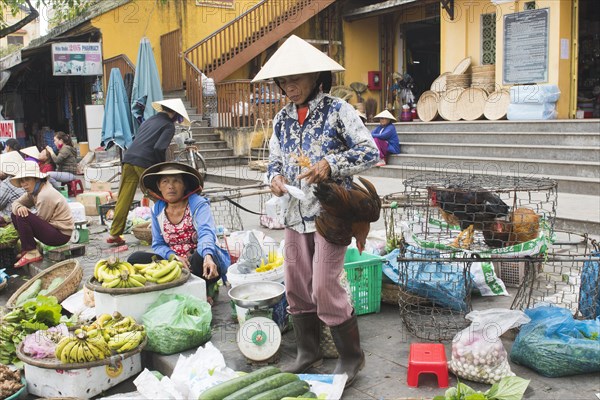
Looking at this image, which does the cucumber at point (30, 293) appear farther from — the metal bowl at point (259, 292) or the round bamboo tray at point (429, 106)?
the round bamboo tray at point (429, 106)

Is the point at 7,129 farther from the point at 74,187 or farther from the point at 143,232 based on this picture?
the point at 143,232

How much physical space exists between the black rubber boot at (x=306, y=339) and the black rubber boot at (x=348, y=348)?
0.69 feet

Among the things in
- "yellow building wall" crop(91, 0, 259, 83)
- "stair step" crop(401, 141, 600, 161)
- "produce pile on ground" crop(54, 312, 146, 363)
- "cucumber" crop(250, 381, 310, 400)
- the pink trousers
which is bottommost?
"cucumber" crop(250, 381, 310, 400)

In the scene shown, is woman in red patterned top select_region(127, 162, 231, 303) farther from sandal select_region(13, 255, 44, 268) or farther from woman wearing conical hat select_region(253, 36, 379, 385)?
sandal select_region(13, 255, 44, 268)

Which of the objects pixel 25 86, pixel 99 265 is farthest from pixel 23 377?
pixel 25 86

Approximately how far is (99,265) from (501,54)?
1107 centimetres

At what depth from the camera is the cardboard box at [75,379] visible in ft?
11.9

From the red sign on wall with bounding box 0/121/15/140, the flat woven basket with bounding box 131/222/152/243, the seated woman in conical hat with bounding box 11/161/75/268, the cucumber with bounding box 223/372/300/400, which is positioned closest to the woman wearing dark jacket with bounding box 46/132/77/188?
the red sign on wall with bounding box 0/121/15/140

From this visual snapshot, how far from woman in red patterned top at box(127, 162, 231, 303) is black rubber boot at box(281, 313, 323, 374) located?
1292 millimetres

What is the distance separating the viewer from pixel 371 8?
1731cm

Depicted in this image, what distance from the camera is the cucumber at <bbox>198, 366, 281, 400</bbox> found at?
306 centimetres

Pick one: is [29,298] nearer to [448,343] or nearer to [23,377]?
[23,377]

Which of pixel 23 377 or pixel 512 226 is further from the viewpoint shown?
pixel 512 226

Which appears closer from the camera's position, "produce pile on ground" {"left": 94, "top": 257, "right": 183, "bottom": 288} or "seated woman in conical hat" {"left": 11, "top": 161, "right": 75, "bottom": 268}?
"produce pile on ground" {"left": 94, "top": 257, "right": 183, "bottom": 288}
